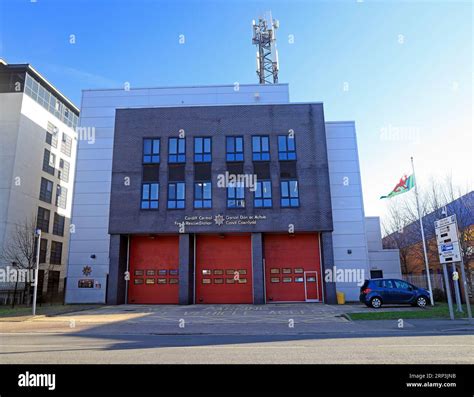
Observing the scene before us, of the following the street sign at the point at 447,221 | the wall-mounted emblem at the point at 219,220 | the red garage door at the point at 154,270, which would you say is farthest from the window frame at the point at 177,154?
the street sign at the point at 447,221

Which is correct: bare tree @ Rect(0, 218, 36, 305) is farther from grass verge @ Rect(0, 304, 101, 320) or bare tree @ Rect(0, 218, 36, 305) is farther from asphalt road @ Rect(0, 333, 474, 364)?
asphalt road @ Rect(0, 333, 474, 364)

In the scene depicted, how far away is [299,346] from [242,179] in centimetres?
1984

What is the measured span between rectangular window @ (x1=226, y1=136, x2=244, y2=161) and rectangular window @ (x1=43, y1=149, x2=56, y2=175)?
78.8ft

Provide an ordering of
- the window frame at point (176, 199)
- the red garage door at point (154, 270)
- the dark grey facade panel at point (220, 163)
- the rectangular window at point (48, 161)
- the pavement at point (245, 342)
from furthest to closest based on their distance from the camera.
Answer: the rectangular window at point (48, 161)
the red garage door at point (154, 270)
the window frame at point (176, 199)
the dark grey facade panel at point (220, 163)
the pavement at point (245, 342)

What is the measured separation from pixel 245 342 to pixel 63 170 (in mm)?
42193

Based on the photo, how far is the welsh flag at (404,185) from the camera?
2288 centimetres

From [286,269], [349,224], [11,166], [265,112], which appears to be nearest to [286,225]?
[286,269]

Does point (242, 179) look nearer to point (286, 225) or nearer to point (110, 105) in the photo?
point (286, 225)

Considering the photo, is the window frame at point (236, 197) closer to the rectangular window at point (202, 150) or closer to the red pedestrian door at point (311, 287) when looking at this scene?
the rectangular window at point (202, 150)

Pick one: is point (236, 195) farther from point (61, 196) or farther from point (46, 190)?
point (61, 196)

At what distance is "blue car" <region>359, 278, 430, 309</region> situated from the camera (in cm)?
2061

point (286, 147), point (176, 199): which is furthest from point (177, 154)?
point (286, 147)

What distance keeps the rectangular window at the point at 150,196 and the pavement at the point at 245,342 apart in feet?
42.2

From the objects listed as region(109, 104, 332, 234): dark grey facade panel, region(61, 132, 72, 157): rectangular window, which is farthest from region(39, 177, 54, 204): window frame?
region(109, 104, 332, 234): dark grey facade panel
